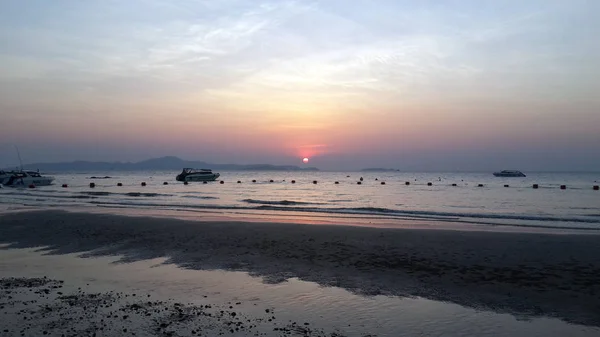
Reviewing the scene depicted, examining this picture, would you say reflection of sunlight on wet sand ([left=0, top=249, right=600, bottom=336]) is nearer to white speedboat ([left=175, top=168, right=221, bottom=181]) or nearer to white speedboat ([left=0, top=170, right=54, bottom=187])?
white speedboat ([left=0, top=170, right=54, bottom=187])

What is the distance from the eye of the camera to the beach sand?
33.8ft

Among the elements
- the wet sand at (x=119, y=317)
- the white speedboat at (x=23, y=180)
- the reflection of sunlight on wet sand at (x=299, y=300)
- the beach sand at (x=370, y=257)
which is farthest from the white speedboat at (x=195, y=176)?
the wet sand at (x=119, y=317)

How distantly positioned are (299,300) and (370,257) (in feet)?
18.4

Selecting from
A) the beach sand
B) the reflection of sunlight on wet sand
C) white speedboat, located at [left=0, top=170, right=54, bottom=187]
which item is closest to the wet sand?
the beach sand

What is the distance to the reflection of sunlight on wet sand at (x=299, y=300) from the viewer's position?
26.9 ft

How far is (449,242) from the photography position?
17578 millimetres

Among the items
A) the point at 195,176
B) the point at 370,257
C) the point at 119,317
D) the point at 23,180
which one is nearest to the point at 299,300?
the point at 119,317

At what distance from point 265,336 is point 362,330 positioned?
178 cm

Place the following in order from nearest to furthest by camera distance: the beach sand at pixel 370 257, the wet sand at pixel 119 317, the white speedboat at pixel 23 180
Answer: the wet sand at pixel 119 317 < the beach sand at pixel 370 257 < the white speedboat at pixel 23 180

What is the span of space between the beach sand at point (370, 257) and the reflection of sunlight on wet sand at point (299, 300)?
58 centimetres

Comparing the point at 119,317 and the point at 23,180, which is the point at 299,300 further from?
the point at 23,180

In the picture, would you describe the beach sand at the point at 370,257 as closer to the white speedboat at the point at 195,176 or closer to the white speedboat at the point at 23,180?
the white speedboat at the point at 23,180

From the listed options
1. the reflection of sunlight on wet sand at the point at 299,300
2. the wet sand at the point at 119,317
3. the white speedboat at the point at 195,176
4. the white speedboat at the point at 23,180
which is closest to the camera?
the wet sand at the point at 119,317

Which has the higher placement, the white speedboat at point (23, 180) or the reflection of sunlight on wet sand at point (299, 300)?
the white speedboat at point (23, 180)
